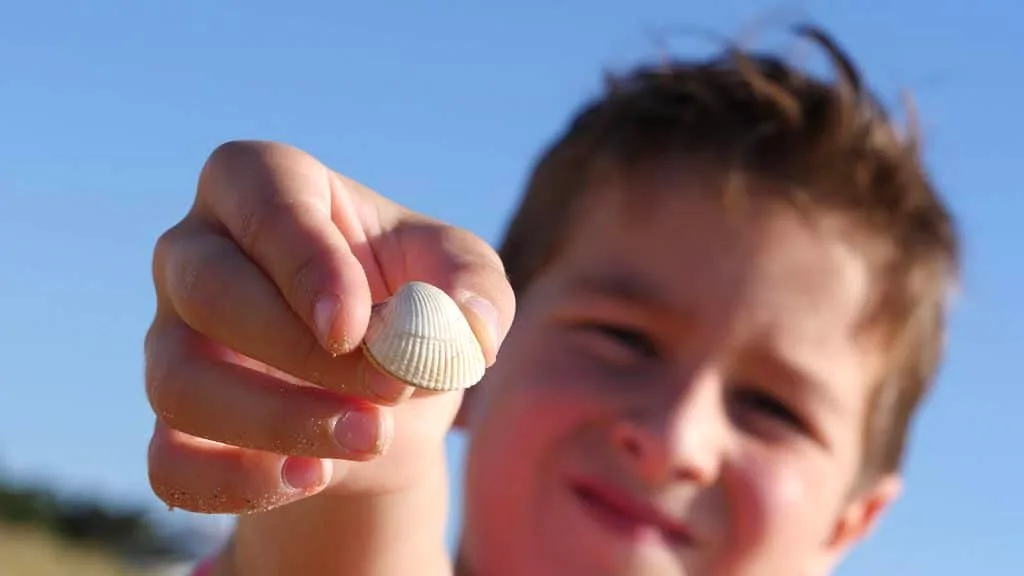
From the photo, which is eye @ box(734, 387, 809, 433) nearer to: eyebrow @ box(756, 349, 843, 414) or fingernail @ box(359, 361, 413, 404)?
eyebrow @ box(756, 349, 843, 414)

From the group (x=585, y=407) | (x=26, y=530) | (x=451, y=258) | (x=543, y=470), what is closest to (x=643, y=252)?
(x=585, y=407)

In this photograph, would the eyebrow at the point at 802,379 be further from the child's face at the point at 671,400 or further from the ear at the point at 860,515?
the ear at the point at 860,515

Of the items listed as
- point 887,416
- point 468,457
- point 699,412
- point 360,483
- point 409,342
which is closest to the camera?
point 409,342

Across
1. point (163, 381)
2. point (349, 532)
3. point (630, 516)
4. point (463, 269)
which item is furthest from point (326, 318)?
point (630, 516)

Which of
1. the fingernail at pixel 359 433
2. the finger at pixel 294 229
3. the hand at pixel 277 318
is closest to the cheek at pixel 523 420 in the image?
the hand at pixel 277 318

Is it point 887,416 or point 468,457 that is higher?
point 887,416

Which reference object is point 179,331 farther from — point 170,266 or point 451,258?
point 451,258

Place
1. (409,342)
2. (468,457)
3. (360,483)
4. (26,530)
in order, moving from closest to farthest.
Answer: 1. (409,342)
2. (360,483)
3. (468,457)
4. (26,530)
